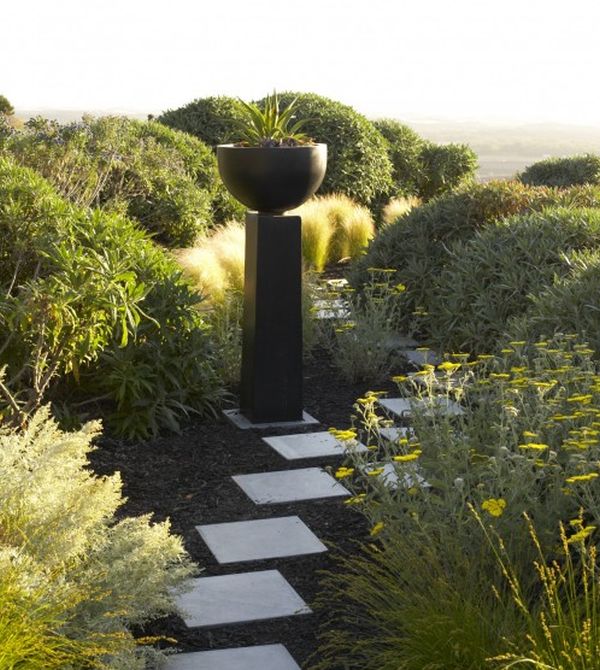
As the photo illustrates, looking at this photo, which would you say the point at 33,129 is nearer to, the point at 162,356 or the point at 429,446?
the point at 162,356

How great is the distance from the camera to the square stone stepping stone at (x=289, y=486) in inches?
186

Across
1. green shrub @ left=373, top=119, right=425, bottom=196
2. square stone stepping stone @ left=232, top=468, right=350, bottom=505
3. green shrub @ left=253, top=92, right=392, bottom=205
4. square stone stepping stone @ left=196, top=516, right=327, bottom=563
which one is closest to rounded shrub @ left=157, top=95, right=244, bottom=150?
green shrub @ left=253, top=92, right=392, bottom=205

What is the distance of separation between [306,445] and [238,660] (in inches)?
86.7

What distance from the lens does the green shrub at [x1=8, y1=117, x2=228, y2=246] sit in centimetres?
1009

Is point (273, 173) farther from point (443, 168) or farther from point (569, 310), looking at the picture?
point (443, 168)

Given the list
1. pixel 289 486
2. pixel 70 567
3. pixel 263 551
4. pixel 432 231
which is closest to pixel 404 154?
pixel 432 231

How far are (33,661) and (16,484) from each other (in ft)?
1.91

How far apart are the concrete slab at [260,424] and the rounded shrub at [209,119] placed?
8506 mm

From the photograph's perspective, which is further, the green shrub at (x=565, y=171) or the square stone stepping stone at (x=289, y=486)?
the green shrub at (x=565, y=171)

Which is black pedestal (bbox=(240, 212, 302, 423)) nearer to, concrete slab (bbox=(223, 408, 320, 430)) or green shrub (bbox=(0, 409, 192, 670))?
concrete slab (bbox=(223, 408, 320, 430))

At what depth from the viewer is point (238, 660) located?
328 cm

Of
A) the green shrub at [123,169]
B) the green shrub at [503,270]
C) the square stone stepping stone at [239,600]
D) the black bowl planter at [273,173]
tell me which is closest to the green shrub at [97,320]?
the black bowl planter at [273,173]

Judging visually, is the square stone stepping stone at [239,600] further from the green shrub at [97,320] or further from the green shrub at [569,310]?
the green shrub at [569,310]

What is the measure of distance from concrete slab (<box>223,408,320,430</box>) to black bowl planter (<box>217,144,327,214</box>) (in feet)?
3.75
